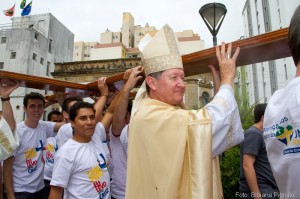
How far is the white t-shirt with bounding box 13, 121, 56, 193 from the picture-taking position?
3.57m

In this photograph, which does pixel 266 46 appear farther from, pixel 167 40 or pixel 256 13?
pixel 256 13

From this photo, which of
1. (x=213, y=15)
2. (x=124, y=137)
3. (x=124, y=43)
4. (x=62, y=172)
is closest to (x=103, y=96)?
(x=124, y=137)

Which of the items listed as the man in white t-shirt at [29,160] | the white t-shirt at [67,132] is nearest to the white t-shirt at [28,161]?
the man in white t-shirt at [29,160]

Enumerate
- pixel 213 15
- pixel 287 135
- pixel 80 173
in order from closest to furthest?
pixel 287 135
pixel 80 173
pixel 213 15

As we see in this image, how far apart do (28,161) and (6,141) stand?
596 millimetres

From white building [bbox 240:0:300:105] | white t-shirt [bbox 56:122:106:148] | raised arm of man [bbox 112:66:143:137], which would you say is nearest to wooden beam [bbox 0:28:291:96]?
raised arm of man [bbox 112:66:143:137]

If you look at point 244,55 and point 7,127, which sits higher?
point 244,55

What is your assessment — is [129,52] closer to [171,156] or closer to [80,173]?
[80,173]

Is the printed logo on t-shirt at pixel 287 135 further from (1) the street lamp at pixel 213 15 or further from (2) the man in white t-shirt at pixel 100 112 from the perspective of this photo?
(1) the street lamp at pixel 213 15

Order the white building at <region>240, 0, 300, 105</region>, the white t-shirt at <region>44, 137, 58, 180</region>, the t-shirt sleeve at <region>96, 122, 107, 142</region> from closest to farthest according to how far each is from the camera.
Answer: the t-shirt sleeve at <region>96, 122, 107, 142</region>, the white t-shirt at <region>44, 137, 58, 180</region>, the white building at <region>240, 0, 300, 105</region>

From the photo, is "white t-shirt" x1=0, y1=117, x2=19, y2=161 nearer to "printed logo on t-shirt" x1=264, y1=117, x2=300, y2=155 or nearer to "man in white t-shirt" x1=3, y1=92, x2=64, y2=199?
"man in white t-shirt" x1=3, y1=92, x2=64, y2=199

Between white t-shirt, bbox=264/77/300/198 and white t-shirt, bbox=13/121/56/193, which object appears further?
white t-shirt, bbox=13/121/56/193

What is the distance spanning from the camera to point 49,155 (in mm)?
4379

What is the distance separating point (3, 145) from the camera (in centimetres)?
312
